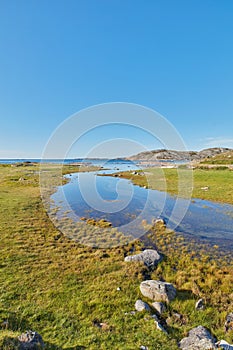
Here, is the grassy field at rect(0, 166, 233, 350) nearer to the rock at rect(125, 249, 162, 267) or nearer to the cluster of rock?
the cluster of rock

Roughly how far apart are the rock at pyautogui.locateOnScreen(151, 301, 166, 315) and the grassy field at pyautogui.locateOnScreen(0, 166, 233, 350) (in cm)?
19

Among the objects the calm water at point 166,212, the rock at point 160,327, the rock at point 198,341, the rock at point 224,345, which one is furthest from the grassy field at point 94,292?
the calm water at point 166,212

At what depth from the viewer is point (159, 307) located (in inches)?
263

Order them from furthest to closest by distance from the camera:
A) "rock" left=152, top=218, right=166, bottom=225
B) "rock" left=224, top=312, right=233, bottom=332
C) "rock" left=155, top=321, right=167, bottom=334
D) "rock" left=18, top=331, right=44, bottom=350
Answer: "rock" left=152, top=218, right=166, bottom=225, "rock" left=224, top=312, right=233, bottom=332, "rock" left=155, top=321, right=167, bottom=334, "rock" left=18, top=331, right=44, bottom=350

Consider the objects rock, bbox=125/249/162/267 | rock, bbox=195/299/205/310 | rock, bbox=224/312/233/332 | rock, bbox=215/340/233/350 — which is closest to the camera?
rock, bbox=215/340/233/350

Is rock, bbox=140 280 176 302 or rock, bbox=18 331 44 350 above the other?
rock, bbox=18 331 44 350

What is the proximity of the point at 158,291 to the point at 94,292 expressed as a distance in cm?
262

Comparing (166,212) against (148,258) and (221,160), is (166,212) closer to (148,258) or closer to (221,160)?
(148,258)

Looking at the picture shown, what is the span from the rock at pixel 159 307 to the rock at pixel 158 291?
0.32 m

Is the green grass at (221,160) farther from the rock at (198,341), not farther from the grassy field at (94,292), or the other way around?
the rock at (198,341)

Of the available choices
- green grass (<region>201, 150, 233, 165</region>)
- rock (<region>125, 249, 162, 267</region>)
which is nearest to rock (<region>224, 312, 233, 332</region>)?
rock (<region>125, 249, 162, 267</region>)

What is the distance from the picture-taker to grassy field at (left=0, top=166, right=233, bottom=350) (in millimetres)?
5562

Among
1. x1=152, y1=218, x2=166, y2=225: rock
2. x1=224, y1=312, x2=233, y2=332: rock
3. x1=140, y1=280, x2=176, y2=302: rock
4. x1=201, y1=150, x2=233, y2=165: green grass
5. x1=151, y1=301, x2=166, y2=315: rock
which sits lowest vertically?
x1=224, y1=312, x2=233, y2=332: rock

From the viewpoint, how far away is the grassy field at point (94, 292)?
18.2 ft
